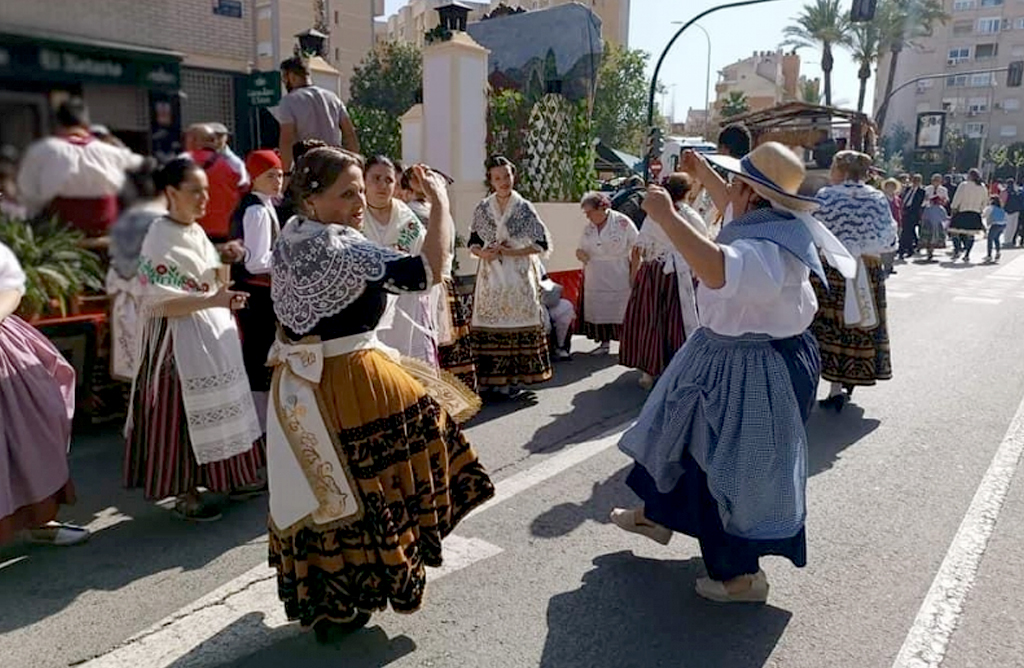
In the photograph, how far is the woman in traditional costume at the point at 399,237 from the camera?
4.21 metres

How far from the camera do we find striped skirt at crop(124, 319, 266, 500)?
3678 millimetres

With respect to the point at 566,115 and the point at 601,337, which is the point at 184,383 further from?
the point at 566,115

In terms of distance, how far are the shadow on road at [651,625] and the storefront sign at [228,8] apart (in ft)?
7.96

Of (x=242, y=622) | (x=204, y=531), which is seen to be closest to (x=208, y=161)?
(x=242, y=622)

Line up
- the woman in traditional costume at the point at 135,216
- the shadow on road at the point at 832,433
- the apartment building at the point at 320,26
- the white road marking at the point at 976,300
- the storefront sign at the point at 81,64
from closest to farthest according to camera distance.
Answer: the storefront sign at the point at 81,64, the woman in traditional costume at the point at 135,216, the apartment building at the point at 320,26, the shadow on road at the point at 832,433, the white road marking at the point at 976,300

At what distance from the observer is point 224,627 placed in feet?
9.73

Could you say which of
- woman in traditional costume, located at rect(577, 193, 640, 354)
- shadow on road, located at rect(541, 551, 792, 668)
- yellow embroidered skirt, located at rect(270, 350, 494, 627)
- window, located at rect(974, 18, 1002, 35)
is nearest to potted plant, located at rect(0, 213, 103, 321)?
yellow embroidered skirt, located at rect(270, 350, 494, 627)

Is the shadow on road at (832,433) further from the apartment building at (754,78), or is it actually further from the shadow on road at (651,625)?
the apartment building at (754,78)

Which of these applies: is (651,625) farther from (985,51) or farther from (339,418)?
(985,51)

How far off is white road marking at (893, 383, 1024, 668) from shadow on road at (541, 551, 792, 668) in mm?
447

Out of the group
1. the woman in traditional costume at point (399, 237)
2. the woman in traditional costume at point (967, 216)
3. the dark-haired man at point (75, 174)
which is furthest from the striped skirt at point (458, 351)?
the woman in traditional costume at point (967, 216)

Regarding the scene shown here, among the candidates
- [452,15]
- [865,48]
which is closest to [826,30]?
[865,48]

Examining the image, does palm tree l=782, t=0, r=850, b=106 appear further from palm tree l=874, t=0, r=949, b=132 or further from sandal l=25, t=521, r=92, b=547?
sandal l=25, t=521, r=92, b=547

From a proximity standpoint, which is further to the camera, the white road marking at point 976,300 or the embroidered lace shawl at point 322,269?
the white road marking at point 976,300
